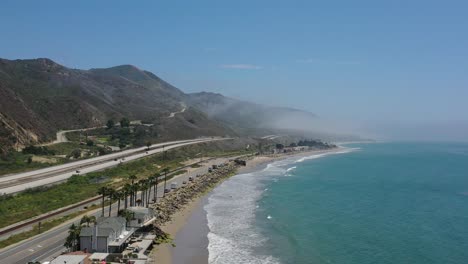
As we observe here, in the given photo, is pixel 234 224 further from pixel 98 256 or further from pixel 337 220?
pixel 98 256

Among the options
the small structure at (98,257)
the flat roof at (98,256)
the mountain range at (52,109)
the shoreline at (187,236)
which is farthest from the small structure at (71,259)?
the mountain range at (52,109)

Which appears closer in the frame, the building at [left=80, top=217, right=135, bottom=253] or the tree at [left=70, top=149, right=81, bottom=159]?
the building at [left=80, top=217, right=135, bottom=253]

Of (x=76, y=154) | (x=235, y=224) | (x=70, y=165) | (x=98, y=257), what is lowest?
(x=235, y=224)

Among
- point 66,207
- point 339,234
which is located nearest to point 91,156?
point 66,207

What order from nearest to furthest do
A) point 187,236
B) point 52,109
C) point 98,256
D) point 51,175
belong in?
point 98,256 → point 187,236 → point 51,175 → point 52,109

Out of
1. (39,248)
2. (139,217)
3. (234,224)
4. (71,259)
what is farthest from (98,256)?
(234,224)

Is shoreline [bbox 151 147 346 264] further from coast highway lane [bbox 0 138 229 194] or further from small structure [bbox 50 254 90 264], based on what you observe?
coast highway lane [bbox 0 138 229 194]

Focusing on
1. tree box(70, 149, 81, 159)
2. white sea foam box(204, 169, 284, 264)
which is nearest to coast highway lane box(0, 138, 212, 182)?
tree box(70, 149, 81, 159)

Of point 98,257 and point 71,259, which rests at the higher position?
point 71,259
